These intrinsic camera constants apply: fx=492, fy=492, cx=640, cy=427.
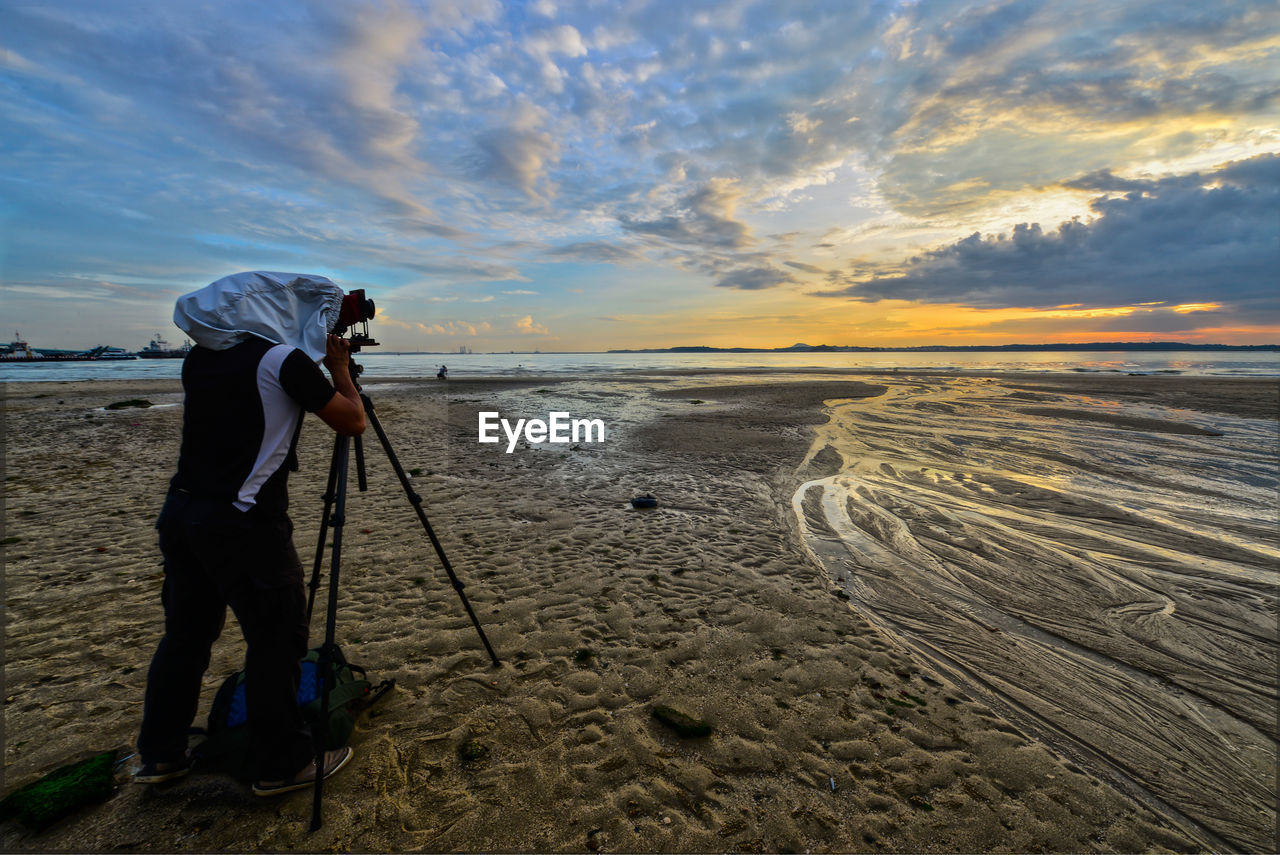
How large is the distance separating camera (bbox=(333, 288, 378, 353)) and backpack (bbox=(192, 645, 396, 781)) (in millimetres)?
2063

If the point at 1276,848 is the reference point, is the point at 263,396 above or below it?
above

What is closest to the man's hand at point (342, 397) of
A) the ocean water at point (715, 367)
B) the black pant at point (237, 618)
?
the black pant at point (237, 618)

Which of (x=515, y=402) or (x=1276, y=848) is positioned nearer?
(x=1276, y=848)

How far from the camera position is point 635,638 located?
16.9 feet

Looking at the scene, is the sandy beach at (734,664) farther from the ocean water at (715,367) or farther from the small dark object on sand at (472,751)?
the ocean water at (715,367)

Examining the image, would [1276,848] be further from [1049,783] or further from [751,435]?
[751,435]

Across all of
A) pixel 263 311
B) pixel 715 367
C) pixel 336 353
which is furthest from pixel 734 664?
pixel 715 367

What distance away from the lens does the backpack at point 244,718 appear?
325 centimetres

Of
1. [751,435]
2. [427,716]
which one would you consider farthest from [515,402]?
[427,716]

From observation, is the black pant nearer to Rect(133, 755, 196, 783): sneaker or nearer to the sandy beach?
Rect(133, 755, 196, 783): sneaker

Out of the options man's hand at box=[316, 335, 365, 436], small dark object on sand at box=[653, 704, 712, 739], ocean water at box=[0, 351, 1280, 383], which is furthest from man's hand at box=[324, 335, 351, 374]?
ocean water at box=[0, 351, 1280, 383]

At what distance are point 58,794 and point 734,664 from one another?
15.8ft

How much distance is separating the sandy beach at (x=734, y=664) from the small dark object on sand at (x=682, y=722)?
2.5 inches

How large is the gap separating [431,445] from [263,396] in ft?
45.0
